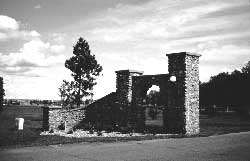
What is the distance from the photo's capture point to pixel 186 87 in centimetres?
2005

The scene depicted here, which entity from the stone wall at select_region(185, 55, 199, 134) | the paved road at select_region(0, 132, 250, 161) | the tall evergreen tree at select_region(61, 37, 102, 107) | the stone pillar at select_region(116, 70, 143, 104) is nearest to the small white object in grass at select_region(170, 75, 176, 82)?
the stone wall at select_region(185, 55, 199, 134)

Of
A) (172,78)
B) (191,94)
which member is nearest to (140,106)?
(172,78)

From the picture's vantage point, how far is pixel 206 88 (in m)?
63.6

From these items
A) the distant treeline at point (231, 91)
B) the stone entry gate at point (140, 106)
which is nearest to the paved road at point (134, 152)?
the stone entry gate at point (140, 106)

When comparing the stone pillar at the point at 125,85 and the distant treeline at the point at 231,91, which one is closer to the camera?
the stone pillar at the point at 125,85

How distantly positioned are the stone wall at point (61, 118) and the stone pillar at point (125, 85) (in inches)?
143

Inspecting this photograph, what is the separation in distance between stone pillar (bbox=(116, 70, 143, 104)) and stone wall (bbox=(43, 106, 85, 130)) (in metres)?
3.64

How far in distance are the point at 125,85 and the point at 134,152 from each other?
12.7 metres

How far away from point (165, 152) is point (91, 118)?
14.2m

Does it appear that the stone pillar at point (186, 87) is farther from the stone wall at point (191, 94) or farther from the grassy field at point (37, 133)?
the grassy field at point (37, 133)

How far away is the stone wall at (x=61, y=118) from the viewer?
2191cm

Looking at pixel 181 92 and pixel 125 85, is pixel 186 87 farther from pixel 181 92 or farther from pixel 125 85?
pixel 125 85

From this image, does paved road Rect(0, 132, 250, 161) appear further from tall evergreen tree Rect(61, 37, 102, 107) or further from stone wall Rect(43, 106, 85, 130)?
tall evergreen tree Rect(61, 37, 102, 107)

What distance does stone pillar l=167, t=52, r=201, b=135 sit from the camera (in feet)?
65.7
